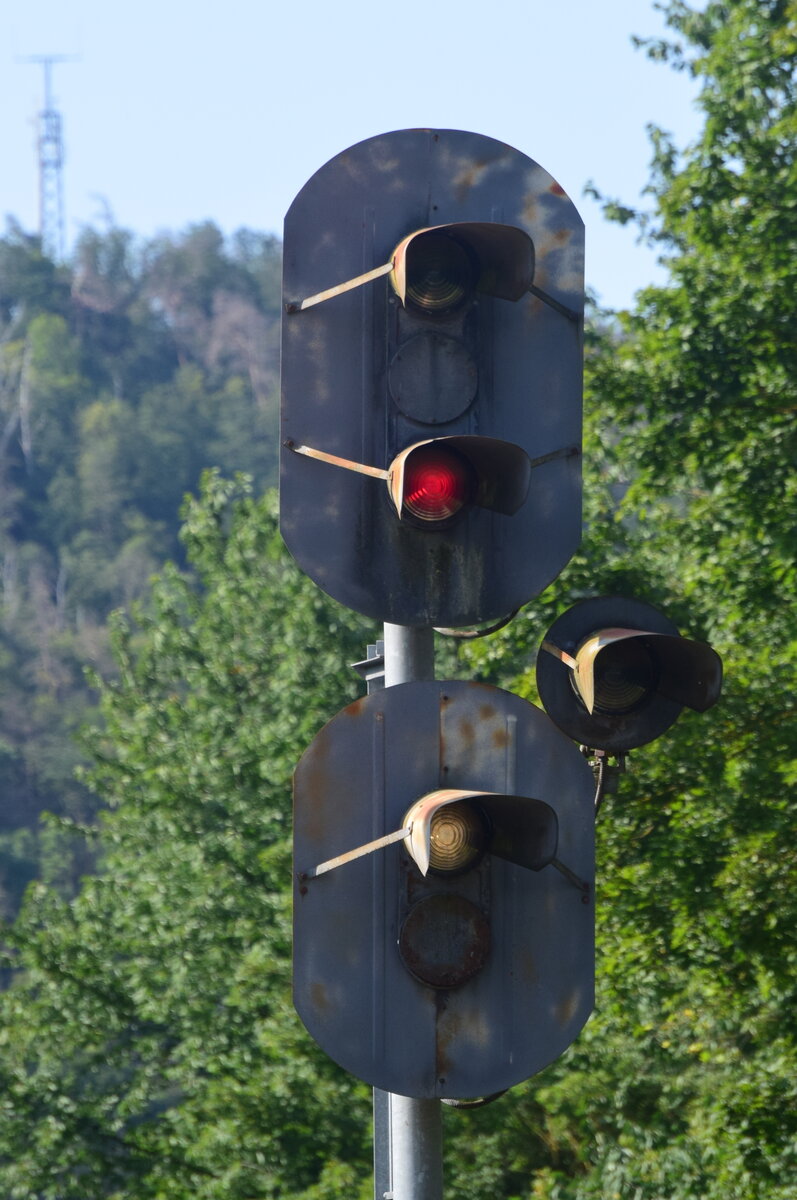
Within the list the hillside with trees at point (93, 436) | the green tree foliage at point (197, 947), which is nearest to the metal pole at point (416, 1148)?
the green tree foliage at point (197, 947)

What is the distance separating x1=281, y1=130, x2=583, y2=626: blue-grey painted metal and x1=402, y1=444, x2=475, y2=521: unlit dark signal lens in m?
0.04

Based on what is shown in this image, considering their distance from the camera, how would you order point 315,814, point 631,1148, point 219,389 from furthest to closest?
1. point 219,389
2. point 631,1148
3. point 315,814

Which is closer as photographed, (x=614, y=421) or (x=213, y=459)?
(x=614, y=421)

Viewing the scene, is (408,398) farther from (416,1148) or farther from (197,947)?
(197,947)

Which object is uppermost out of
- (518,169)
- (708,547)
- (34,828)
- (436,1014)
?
(34,828)

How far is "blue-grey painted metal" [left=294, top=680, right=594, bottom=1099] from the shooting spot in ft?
9.25

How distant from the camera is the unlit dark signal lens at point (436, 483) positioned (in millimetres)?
2908

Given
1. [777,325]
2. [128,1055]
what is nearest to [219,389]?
[128,1055]

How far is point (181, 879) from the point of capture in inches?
843

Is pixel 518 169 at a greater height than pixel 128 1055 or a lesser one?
lesser

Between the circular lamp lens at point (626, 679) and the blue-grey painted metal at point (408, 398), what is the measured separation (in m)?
0.34

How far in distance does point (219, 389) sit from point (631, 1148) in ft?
411

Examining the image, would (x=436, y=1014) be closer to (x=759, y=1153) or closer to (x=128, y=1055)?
(x=759, y=1153)

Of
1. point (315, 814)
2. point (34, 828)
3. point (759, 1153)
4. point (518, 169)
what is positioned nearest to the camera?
point (315, 814)
